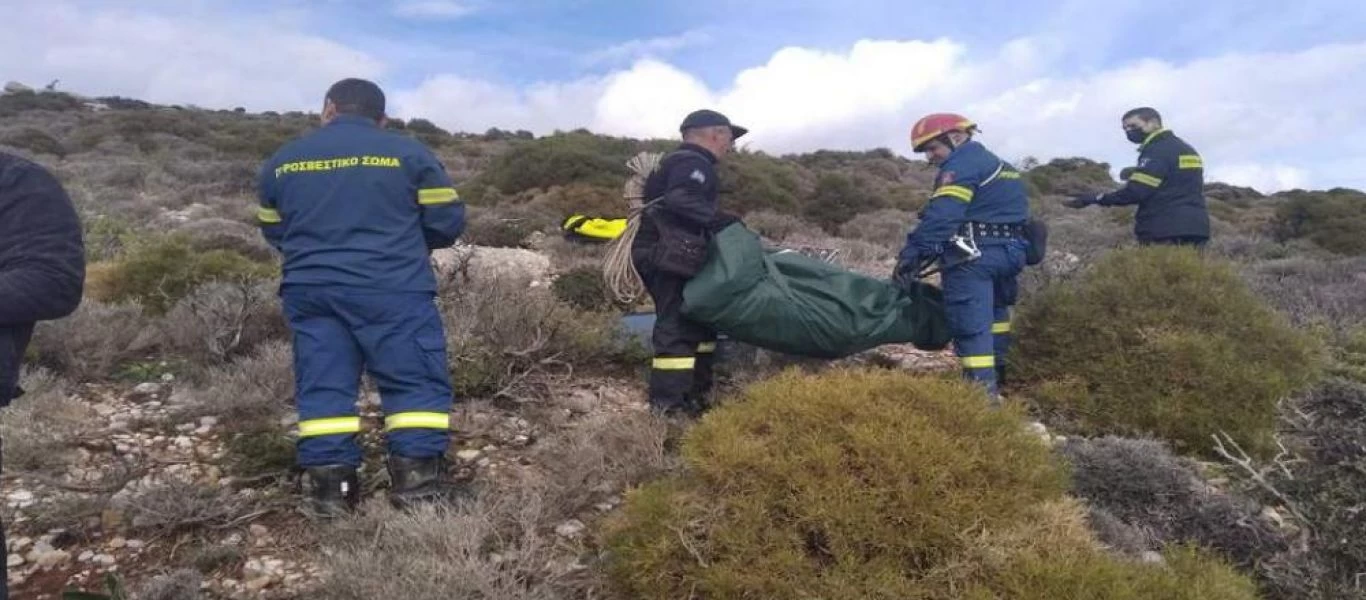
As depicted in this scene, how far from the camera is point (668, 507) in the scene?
3.04 metres

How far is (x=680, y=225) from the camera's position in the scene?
194 inches

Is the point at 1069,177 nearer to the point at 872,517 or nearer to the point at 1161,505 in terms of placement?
the point at 1161,505

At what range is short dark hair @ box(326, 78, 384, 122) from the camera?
4012 millimetres

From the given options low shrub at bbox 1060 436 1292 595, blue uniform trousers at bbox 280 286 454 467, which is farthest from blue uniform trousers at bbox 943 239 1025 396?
blue uniform trousers at bbox 280 286 454 467

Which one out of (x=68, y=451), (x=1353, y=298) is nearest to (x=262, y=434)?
(x=68, y=451)

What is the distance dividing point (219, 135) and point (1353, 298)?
1093 inches

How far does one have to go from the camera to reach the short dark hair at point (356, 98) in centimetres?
401

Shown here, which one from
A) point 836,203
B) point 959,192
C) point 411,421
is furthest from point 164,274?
point 836,203

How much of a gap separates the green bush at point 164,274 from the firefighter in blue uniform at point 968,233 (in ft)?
15.6

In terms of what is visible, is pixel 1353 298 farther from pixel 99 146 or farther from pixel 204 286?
pixel 99 146

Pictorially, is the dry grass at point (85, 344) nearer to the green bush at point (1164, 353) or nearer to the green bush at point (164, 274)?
the green bush at point (164, 274)

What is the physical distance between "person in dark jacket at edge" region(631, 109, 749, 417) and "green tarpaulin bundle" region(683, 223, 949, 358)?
0.14m

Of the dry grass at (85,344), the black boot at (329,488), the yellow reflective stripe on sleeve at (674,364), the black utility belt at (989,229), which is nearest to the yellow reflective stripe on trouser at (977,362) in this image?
the black utility belt at (989,229)

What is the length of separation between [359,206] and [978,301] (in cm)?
319
